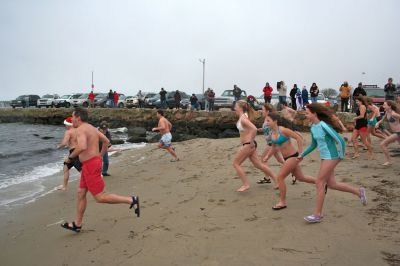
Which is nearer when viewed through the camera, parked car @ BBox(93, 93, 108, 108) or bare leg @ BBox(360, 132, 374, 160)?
bare leg @ BBox(360, 132, 374, 160)

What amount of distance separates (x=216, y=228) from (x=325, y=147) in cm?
187

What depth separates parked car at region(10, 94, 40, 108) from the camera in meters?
44.9

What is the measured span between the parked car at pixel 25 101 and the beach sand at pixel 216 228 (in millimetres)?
39995

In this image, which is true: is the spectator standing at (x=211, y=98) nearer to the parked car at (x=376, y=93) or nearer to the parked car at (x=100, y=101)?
the parked car at (x=376, y=93)

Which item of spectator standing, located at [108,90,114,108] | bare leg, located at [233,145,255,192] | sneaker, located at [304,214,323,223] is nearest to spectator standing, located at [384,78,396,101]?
bare leg, located at [233,145,255,192]

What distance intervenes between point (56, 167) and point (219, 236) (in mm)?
9664

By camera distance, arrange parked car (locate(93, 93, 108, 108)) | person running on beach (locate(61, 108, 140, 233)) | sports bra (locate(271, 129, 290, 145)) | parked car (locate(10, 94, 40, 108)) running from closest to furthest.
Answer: person running on beach (locate(61, 108, 140, 233))
sports bra (locate(271, 129, 290, 145))
parked car (locate(93, 93, 108, 108))
parked car (locate(10, 94, 40, 108))

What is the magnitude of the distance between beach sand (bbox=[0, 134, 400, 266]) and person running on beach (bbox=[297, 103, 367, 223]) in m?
0.40

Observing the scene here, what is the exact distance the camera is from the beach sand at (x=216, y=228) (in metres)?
4.51

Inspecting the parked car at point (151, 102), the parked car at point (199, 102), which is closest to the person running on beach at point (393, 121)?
the parked car at point (199, 102)

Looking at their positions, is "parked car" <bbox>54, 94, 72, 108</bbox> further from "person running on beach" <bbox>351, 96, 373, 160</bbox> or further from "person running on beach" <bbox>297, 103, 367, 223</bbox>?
"person running on beach" <bbox>297, 103, 367, 223</bbox>

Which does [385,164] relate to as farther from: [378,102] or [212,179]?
[378,102]

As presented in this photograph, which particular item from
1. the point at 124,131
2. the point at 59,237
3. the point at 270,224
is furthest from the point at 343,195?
the point at 124,131

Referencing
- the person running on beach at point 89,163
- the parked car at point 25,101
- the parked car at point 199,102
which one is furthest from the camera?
the parked car at point 25,101
